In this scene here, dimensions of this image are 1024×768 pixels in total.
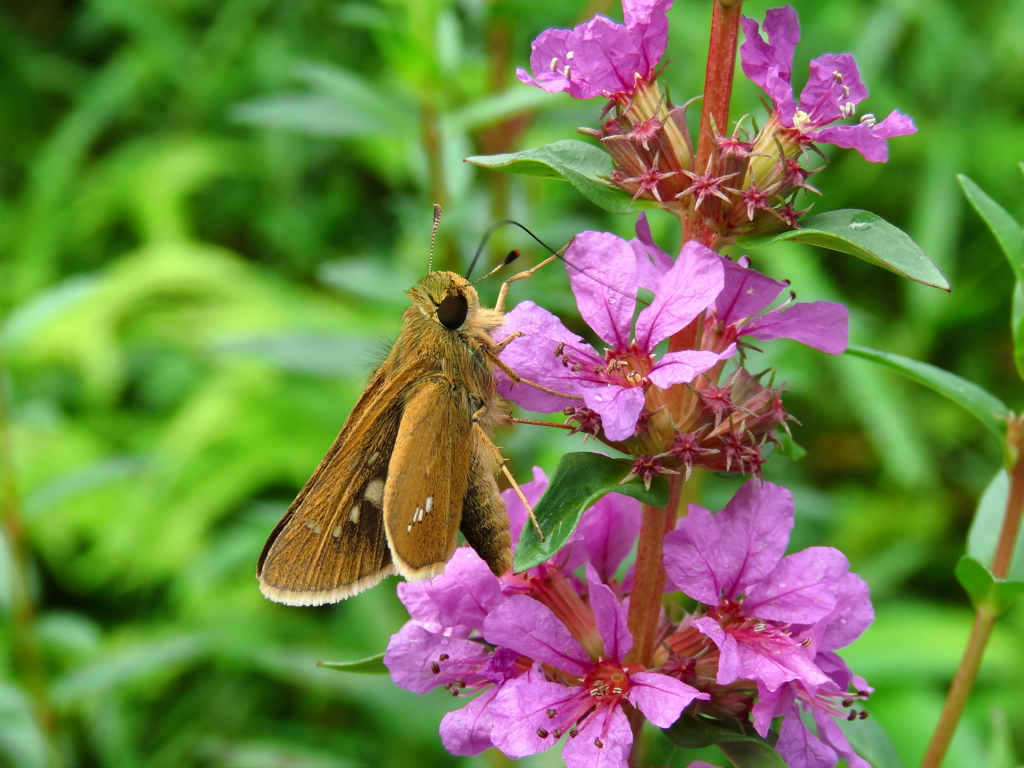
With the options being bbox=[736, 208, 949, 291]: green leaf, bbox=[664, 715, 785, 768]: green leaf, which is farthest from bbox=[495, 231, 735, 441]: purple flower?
bbox=[664, 715, 785, 768]: green leaf

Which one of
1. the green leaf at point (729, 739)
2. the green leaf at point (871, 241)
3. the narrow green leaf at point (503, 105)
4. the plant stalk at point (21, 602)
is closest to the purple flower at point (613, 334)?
the green leaf at point (871, 241)

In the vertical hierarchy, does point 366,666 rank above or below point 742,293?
below

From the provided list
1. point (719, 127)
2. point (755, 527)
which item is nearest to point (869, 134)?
point (719, 127)

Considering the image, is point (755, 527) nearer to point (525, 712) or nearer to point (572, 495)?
point (572, 495)

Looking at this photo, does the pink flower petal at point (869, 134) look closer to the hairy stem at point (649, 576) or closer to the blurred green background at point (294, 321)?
the hairy stem at point (649, 576)

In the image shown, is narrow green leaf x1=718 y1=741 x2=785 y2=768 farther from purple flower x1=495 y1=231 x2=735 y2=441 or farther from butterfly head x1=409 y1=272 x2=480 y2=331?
butterfly head x1=409 y1=272 x2=480 y2=331

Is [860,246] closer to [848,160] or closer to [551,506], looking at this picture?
[551,506]

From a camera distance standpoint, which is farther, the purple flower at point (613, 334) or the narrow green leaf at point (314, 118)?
the narrow green leaf at point (314, 118)
